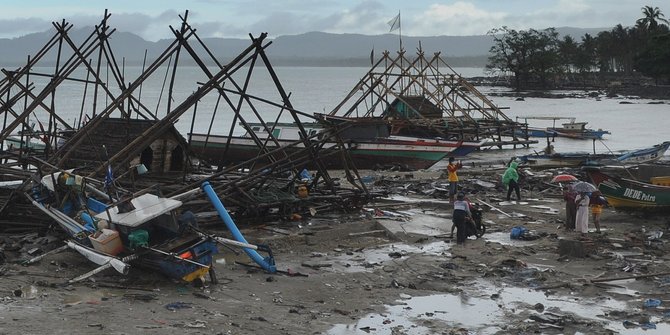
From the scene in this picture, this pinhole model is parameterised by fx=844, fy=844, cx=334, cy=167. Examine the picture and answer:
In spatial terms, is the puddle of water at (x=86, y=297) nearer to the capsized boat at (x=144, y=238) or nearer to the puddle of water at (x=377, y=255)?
the capsized boat at (x=144, y=238)

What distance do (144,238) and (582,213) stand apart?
899 cm

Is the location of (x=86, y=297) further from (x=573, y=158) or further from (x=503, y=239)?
(x=573, y=158)

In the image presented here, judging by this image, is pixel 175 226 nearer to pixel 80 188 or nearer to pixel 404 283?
pixel 80 188

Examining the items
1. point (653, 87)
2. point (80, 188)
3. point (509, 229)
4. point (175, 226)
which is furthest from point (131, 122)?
point (653, 87)

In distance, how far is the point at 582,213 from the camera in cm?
1697

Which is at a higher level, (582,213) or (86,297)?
(582,213)

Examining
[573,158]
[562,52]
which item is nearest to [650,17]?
[562,52]

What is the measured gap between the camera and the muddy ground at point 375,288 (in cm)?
1091

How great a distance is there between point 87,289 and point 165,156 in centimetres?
796

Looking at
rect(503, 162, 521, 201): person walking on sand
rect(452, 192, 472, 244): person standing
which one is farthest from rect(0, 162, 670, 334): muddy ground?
rect(503, 162, 521, 201): person walking on sand

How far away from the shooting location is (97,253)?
12.6m

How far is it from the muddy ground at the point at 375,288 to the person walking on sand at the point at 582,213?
24cm

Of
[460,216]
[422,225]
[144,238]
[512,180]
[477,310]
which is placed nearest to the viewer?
[477,310]

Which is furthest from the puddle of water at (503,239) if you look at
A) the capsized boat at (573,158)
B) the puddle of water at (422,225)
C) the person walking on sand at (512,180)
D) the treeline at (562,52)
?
the treeline at (562,52)
